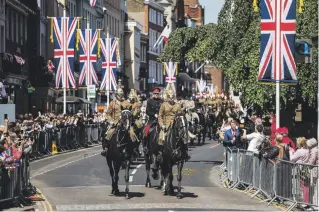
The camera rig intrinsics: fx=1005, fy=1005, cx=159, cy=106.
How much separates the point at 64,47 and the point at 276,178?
1045 inches

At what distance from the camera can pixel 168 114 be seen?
22.8 metres

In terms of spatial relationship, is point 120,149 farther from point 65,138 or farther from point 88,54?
point 88,54

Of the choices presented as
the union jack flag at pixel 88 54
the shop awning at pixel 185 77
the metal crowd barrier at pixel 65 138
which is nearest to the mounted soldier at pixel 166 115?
the metal crowd barrier at pixel 65 138

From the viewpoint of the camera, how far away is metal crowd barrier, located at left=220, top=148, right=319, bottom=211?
1941 cm

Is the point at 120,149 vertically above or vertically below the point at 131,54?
below

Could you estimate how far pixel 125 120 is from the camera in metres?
22.3

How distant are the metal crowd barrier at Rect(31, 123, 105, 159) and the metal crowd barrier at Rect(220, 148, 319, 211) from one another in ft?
38.3

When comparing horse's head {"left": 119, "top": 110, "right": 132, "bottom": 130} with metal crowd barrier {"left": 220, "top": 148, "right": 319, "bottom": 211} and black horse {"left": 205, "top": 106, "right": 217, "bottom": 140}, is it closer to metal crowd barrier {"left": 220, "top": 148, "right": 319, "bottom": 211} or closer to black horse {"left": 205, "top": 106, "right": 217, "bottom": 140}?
metal crowd barrier {"left": 220, "top": 148, "right": 319, "bottom": 211}

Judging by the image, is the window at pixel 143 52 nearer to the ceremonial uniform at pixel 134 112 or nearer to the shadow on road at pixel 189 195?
the ceremonial uniform at pixel 134 112

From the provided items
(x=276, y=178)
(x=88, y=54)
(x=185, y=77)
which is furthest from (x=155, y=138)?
(x=185, y=77)

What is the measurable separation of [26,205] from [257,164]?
5568mm

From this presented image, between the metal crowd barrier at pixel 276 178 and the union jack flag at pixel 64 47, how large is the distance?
832 inches

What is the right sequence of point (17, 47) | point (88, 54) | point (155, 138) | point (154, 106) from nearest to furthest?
point (155, 138), point (154, 106), point (88, 54), point (17, 47)

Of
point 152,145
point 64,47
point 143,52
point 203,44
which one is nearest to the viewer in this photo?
point 152,145
